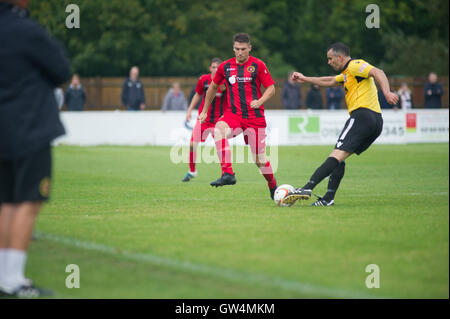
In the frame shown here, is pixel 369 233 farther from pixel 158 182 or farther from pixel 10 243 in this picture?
pixel 158 182

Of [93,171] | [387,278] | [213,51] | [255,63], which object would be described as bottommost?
[387,278]

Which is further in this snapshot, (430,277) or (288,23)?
(288,23)

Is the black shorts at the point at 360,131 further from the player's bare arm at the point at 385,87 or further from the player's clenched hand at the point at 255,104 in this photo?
the player's clenched hand at the point at 255,104

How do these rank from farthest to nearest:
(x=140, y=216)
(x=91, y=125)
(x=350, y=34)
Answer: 1. (x=350, y=34)
2. (x=91, y=125)
3. (x=140, y=216)

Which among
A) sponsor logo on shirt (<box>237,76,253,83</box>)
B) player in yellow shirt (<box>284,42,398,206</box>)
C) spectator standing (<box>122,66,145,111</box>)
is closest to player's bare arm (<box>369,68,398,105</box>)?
player in yellow shirt (<box>284,42,398,206</box>)

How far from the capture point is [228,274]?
5.61m

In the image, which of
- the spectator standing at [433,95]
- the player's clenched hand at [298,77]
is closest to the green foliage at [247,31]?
the spectator standing at [433,95]

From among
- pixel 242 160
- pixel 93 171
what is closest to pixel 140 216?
pixel 93 171

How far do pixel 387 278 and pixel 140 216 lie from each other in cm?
397

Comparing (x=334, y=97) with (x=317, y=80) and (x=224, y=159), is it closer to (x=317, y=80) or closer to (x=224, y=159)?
(x=224, y=159)

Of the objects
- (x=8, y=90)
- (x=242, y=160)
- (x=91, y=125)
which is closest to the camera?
(x=8, y=90)

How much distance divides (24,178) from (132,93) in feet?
69.9

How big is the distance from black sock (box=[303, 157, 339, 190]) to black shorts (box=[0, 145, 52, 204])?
15.8 ft

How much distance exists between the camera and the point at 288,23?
54.0 meters
